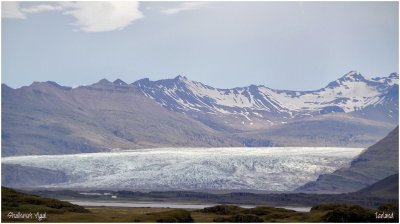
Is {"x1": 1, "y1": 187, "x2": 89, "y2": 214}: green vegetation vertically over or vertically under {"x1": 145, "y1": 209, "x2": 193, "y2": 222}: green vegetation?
over

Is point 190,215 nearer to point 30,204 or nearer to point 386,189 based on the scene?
point 30,204

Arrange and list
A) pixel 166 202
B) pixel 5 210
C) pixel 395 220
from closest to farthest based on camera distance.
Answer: pixel 395 220 < pixel 5 210 < pixel 166 202

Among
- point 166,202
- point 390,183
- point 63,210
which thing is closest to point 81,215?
point 63,210

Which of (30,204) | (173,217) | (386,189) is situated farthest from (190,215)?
(386,189)

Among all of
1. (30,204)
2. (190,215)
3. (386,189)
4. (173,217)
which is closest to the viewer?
(173,217)

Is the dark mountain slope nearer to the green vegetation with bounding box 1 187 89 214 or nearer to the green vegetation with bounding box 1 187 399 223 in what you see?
the green vegetation with bounding box 1 187 399 223

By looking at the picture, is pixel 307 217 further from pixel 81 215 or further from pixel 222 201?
pixel 222 201

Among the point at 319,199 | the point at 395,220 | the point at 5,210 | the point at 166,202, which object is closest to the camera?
the point at 395,220

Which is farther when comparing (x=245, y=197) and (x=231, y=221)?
(x=245, y=197)

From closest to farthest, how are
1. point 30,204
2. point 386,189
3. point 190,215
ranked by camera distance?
1. point 190,215
2. point 30,204
3. point 386,189

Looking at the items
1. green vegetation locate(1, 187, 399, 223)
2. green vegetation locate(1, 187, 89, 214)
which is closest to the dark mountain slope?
green vegetation locate(1, 187, 399, 223)
